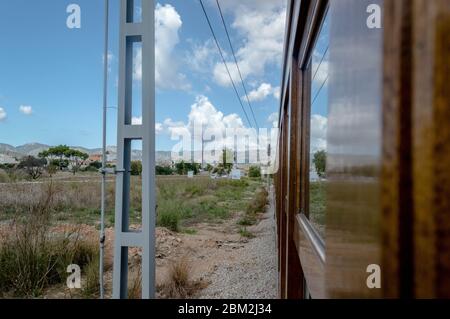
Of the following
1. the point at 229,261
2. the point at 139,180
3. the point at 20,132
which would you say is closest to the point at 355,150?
the point at 139,180

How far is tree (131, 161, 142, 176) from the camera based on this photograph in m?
1.29

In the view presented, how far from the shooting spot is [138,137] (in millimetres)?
1204

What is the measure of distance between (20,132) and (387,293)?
2.60 meters

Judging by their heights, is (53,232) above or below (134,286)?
above

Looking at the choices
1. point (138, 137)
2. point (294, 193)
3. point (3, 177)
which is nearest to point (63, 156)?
point (3, 177)

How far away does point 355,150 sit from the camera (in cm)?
27

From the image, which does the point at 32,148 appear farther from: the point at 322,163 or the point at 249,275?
the point at 249,275

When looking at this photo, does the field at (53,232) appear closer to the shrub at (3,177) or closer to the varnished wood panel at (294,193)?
the shrub at (3,177)

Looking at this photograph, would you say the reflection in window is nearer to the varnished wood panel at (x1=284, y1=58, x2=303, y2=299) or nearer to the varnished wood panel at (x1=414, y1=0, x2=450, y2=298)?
the varnished wood panel at (x1=284, y1=58, x2=303, y2=299)

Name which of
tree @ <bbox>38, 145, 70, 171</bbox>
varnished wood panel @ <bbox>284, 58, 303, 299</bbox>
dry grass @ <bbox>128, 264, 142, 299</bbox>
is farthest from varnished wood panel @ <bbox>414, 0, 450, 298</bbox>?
tree @ <bbox>38, 145, 70, 171</bbox>

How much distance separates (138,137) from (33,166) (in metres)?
1.88

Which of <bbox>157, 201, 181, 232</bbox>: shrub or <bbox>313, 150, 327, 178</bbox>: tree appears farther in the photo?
<bbox>157, 201, 181, 232</bbox>: shrub

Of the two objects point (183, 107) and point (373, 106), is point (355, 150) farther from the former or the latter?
point (183, 107)

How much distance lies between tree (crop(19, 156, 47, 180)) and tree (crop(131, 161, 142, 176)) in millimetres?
1596
